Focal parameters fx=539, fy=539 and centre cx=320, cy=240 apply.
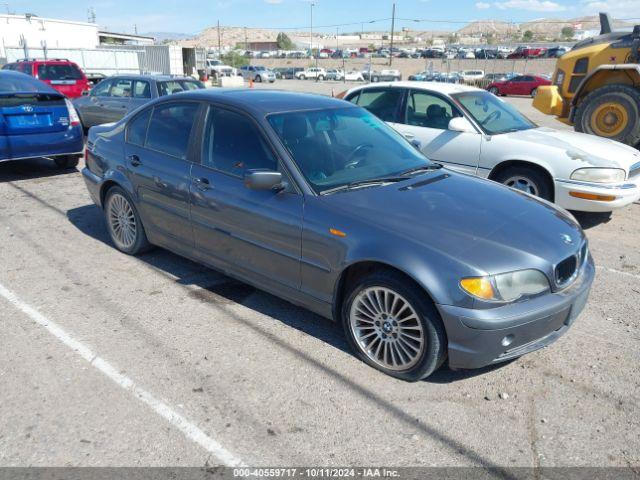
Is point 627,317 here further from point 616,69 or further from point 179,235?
point 616,69

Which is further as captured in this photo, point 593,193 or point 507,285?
point 593,193

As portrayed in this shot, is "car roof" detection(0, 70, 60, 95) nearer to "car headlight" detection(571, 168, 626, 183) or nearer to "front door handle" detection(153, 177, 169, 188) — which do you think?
"front door handle" detection(153, 177, 169, 188)

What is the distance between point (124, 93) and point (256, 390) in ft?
32.0

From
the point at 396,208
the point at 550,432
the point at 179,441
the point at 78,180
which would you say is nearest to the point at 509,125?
the point at 396,208

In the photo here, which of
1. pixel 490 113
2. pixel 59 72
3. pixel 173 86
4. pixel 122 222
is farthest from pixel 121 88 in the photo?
pixel 490 113

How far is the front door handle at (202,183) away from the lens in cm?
418

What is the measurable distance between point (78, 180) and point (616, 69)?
9472 millimetres

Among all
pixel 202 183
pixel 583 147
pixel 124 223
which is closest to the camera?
pixel 202 183

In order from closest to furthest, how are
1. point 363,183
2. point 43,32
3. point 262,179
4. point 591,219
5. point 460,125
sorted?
point 262,179, point 363,183, point 460,125, point 591,219, point 43,32

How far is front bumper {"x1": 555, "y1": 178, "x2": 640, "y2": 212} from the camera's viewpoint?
583 centimetres

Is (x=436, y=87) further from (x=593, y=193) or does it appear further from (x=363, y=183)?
(x=363, y=183)

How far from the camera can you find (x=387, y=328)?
11.0ft

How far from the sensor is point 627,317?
4199 mm

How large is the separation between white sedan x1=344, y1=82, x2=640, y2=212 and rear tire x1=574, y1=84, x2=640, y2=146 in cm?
307
